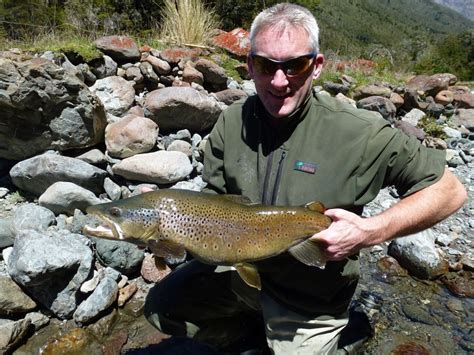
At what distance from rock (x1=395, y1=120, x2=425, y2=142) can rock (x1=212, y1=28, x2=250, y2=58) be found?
13.2 ft

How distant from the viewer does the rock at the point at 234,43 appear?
1066 cm

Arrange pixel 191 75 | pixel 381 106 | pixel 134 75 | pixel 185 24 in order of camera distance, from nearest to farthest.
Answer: pixel 134 75 → pixel 191 75 → pixel 381 106 → pixel 185 24

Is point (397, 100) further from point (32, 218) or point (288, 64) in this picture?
point (32, 218)

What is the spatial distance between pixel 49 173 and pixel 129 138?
1232 mm

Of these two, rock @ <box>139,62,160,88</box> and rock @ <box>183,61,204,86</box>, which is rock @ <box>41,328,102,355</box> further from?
rock @ <box>183,61,204,86</box>

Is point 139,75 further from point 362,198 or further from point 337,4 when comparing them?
point 337,4

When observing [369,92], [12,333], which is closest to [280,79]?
[12,333]

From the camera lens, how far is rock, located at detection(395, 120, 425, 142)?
9.63 meters

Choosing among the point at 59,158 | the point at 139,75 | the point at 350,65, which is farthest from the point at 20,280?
the point at 350,65

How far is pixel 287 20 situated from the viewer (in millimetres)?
2982

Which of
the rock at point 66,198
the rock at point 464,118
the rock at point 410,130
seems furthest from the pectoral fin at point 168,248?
the rock at point 464,118

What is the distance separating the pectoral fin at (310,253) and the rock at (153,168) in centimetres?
360

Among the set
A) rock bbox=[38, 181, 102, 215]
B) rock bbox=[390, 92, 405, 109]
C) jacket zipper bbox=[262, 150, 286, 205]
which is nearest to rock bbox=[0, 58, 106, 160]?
rock bbox=[38, 181, 102, 215]

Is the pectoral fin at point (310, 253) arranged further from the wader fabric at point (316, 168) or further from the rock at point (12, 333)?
the rock at point (12, 333)
